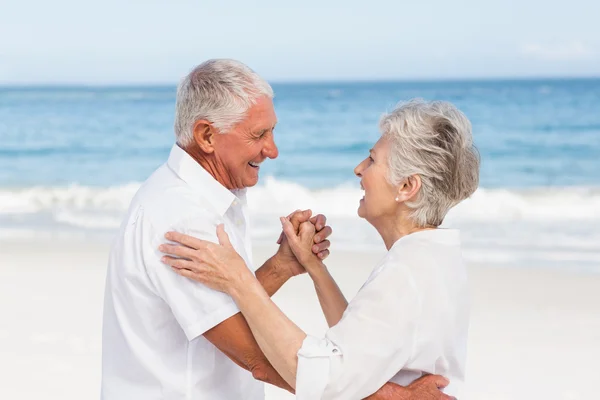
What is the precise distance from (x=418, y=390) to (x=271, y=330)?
0.45 meters

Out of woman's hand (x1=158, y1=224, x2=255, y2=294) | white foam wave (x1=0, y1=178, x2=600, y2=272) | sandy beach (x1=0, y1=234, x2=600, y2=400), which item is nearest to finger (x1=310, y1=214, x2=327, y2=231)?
woman's hand (x1=158, y1=224, x2=255, y2=294)

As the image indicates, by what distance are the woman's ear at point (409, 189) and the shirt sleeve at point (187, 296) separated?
60 centimetres

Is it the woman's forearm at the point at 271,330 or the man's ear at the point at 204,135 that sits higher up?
the man's ear at the point at 204,135

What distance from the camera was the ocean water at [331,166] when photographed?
9984 millimetres

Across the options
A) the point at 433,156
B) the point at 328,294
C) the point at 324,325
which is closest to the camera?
the point at 433,156

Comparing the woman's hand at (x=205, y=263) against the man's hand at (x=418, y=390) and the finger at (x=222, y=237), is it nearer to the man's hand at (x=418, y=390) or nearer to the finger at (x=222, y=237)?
the finger at (x=222, y=237)

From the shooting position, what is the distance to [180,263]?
258 centimetres

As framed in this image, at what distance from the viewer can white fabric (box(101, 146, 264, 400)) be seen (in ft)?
8.56

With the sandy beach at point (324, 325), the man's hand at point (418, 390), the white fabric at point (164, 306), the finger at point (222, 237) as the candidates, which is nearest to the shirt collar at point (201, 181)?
the white fabric at point (164, 306)

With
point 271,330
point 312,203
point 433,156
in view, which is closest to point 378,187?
point 433,156

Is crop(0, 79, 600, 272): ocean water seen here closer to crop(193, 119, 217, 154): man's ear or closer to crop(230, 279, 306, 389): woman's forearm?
crop(193, 119, 217, 154): man's ear

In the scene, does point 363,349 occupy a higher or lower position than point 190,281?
lower

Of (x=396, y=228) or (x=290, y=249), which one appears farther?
(x=290, y=249)

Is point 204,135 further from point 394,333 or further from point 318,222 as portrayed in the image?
point 394,333
